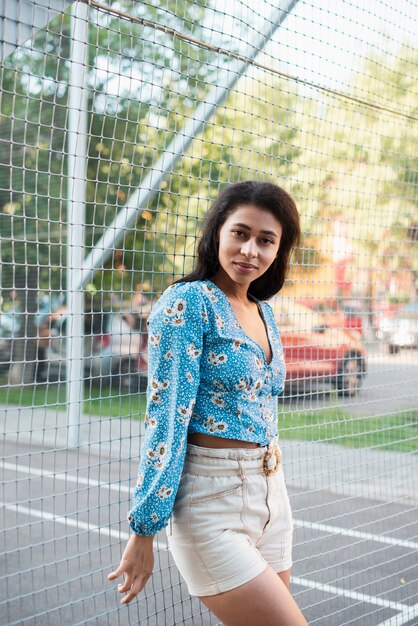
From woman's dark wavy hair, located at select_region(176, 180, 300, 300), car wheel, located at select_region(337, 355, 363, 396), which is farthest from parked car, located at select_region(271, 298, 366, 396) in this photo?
woman's dark wavy hair, located at select_region(176, 180, 300, 300)

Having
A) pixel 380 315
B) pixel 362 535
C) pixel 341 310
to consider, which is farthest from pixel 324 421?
pixel 362 535

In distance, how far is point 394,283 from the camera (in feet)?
16.2

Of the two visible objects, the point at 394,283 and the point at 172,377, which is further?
the point at 394,283

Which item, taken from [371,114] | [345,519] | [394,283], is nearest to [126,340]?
[345,519]

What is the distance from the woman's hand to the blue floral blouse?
0.11 feet

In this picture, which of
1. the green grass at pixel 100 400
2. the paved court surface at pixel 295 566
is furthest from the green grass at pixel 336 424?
the green grass at pixel 100 400

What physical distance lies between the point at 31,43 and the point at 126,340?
8.89 meters

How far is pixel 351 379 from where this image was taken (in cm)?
415

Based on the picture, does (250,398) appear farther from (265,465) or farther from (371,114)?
(371,114)

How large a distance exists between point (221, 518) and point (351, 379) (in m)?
2.17

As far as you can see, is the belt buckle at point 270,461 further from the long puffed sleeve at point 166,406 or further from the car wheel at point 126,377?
the car wheel at point 126,377

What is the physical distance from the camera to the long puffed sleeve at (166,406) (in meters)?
1.98

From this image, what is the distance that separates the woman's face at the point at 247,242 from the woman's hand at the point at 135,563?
0.75 m

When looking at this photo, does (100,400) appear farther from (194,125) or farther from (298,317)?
(298,317)
